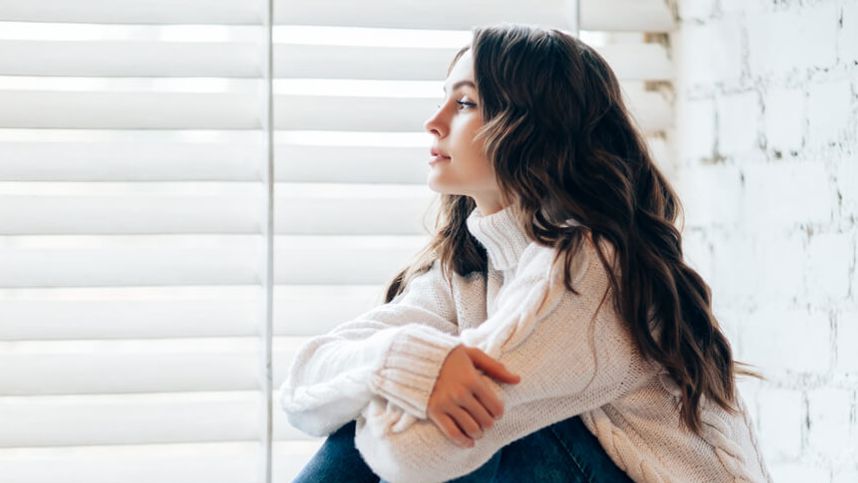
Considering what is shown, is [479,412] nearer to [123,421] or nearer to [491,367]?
[491,367]

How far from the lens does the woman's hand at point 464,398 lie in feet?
3.72

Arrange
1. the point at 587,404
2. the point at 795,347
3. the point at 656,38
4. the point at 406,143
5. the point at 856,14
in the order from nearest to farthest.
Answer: the point at 587,404 < the point at 856,14 < the point at 795,347 < the point at 406,143 < the point at 656,38

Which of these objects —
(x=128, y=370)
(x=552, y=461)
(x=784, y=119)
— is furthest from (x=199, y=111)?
(x=784, y=119)

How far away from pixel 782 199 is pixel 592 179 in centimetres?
39

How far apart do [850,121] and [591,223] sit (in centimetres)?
42

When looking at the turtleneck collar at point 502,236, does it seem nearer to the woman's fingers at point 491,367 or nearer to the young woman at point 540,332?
the young woman at point 540,332

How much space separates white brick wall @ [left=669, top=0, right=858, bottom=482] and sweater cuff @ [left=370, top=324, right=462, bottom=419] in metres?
0.60

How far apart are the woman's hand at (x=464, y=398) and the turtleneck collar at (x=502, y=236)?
0.77 ft

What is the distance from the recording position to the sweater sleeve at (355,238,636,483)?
45.1 inches

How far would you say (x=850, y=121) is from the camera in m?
1.43

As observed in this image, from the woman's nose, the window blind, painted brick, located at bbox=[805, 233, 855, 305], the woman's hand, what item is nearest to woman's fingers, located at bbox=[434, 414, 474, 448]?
the woman's hand

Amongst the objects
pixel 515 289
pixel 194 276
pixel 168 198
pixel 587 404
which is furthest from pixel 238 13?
pixel 587 404

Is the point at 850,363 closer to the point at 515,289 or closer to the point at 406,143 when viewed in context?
the point at 515,289

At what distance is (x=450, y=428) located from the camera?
1.13 m
